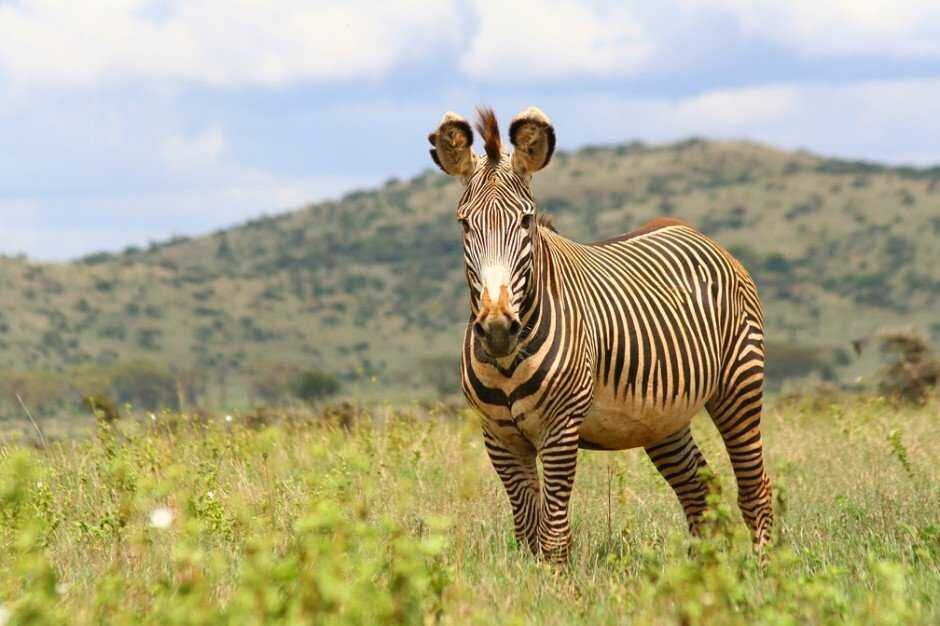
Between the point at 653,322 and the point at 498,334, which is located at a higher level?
the point at 498,334

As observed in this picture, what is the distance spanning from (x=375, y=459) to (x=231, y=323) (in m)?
52.5

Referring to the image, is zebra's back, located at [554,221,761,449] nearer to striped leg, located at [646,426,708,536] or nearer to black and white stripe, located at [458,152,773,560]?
black and white stripe, located at [458,152,773,560]

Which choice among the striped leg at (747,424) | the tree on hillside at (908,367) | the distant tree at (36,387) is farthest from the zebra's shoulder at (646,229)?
the distant tree at (36,387)

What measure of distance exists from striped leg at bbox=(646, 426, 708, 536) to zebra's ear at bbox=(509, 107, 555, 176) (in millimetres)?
2388

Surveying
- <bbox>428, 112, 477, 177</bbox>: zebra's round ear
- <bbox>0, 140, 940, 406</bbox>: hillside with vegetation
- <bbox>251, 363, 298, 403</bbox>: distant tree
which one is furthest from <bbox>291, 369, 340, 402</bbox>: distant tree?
<bbox>428, 112, 477, 177</bbox>: zebra's round ear

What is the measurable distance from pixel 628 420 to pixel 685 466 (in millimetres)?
1200

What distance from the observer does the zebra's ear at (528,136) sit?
7301 millimetres

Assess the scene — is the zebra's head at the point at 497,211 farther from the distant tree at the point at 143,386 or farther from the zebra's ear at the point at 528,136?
the distant tree at the point at 143,386

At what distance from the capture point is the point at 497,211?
693 cm

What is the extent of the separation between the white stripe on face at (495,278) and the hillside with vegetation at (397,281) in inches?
1343

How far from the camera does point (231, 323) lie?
204 feet

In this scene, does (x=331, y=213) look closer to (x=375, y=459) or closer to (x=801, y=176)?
(x=801, y=176)

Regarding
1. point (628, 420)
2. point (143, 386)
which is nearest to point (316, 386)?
point (143, 386)

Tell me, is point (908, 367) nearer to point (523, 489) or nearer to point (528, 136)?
point (523, 489)
